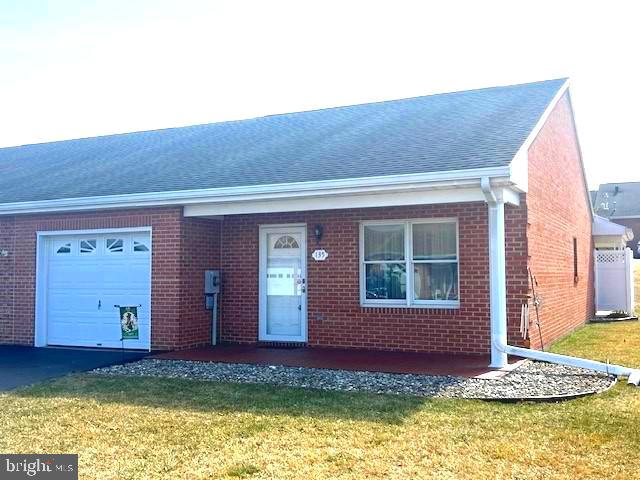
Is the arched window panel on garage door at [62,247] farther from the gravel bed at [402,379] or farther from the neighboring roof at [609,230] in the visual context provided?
the neighboring roof at [609,230]

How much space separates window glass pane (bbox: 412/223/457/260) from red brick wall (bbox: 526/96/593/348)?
51.8 inches

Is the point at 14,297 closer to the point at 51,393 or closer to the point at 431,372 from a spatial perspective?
the point at 51,393

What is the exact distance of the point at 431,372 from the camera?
9.16 metres

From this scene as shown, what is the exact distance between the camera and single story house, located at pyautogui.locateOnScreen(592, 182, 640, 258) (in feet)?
167

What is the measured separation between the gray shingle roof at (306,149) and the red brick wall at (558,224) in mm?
1167

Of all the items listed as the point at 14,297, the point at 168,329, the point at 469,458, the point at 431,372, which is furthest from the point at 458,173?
the point at 14,297

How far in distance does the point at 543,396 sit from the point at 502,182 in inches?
119

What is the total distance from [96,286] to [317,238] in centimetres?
453

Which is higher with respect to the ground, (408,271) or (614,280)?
(408,271)

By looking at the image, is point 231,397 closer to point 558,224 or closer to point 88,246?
point 88,246

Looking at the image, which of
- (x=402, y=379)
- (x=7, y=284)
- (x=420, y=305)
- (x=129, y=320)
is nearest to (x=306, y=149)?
(x=420, y=305)

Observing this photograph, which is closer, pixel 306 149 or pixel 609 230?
pixel 306 149

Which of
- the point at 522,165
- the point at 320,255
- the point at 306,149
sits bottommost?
the point at 320,255

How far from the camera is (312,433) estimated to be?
613 centimetres
